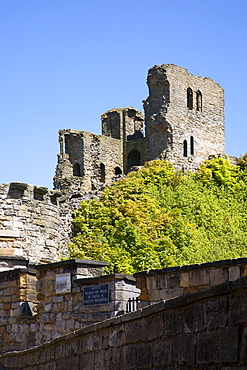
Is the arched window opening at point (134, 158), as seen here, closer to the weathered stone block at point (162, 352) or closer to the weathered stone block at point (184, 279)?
the weathered stone block at point (184, 279)

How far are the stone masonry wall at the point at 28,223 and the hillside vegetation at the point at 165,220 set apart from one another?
18.1 feet

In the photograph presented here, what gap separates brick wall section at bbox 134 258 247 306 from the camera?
1063 centimetres

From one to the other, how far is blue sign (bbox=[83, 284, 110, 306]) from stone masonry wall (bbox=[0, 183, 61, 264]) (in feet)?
16.4

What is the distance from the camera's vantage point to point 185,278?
11266 mm

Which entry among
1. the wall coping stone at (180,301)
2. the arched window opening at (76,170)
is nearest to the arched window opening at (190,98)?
the arched window opening at (76,170)

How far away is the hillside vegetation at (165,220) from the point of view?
25.6m

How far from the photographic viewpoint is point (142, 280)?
38.5 ft

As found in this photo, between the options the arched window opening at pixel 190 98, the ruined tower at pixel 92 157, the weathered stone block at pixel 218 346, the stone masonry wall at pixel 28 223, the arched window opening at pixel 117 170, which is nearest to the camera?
the weathered stone block at pixel 218 346

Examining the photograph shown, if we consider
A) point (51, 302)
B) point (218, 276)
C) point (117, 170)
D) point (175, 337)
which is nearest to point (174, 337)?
point (175, 337)

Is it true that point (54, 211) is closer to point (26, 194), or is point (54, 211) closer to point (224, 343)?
point (26, 194)

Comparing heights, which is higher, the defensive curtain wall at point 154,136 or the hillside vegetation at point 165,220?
the defensive curtain wall at point 154,136

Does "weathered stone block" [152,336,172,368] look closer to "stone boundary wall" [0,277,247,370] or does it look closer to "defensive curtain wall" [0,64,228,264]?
"stone boundary wall" [0,277,247,370]

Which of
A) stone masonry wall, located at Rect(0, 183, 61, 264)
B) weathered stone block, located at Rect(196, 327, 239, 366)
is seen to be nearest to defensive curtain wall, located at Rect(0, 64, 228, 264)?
stone masonry wall, located at Rect(0, 183, 61, 264)

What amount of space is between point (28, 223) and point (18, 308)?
4.09 metres
